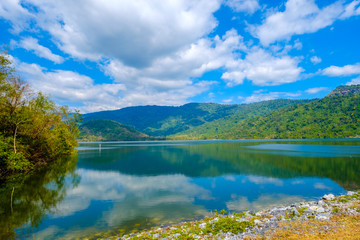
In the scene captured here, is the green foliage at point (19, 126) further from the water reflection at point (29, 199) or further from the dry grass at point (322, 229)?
the dry grass at point (322, 229)

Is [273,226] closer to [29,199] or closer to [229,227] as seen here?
[229,227]

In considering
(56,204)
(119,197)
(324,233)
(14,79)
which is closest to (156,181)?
(119,197)

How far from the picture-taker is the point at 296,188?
27.6m

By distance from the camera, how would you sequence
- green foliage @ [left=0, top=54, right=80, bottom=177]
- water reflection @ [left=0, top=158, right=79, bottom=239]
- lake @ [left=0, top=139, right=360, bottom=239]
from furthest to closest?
green foliage @ [left=0, top=54, right=80, bottom=177]
water reflection @ [left=0, top=158, right=79, bottom=239]
lake @ [left=0, top=139, right=360, bottom=239]

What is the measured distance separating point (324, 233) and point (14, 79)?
47.6m

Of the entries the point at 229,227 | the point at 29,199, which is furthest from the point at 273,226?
the point at 29,199

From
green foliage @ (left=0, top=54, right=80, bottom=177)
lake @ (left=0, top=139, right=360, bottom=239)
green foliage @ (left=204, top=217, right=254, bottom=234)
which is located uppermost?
green foliage @ (left=0, top=54, right=80, bottom=177)

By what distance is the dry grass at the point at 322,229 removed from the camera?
392 inches

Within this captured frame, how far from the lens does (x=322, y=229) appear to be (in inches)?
431

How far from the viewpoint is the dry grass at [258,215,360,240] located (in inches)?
392

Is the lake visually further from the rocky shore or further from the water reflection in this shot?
the rocky shore

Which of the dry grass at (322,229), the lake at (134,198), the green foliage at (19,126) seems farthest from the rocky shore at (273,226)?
the green foliage at (19,126)

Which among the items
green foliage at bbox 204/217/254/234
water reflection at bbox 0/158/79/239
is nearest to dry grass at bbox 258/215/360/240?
green foliage at bbox 204/217/254/234

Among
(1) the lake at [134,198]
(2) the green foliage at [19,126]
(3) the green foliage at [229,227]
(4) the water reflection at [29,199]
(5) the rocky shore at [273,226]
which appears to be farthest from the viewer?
(2) the green foliage at [19,126]
